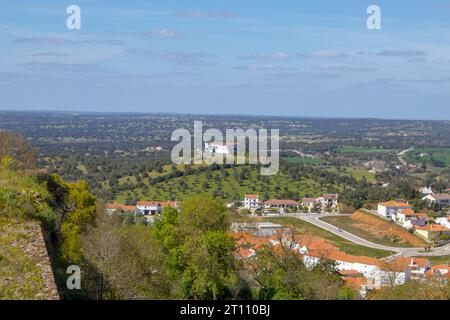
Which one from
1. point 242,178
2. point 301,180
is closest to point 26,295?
point 242,178

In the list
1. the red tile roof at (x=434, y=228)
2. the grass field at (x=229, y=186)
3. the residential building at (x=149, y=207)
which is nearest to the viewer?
the red tile roof at (x=434, y=228)

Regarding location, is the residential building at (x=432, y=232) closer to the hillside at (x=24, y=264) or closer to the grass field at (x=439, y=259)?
the grass field at (x=439, y=259)

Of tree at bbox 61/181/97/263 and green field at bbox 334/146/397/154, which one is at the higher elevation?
tree at bbox 61/181/97/263

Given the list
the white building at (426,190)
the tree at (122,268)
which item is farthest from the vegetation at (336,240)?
the white building at (426,190)

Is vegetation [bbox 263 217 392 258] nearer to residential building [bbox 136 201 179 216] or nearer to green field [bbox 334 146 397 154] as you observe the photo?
residential building [bbox 136 201 179 216]

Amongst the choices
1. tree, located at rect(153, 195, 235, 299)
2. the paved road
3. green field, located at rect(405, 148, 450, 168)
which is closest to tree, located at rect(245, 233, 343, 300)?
tree, located at rect(153, 195, 235, 299)

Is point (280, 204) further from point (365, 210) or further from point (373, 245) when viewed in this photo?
point (373, 245)

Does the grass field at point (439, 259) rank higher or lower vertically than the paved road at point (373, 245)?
higher

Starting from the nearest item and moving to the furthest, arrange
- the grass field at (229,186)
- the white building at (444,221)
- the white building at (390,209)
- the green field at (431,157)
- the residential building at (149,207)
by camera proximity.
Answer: the residential building at (149,207), the white building at (444,221), the white building at (390,209), the grass field at (229,186), the green field at (431,157)
